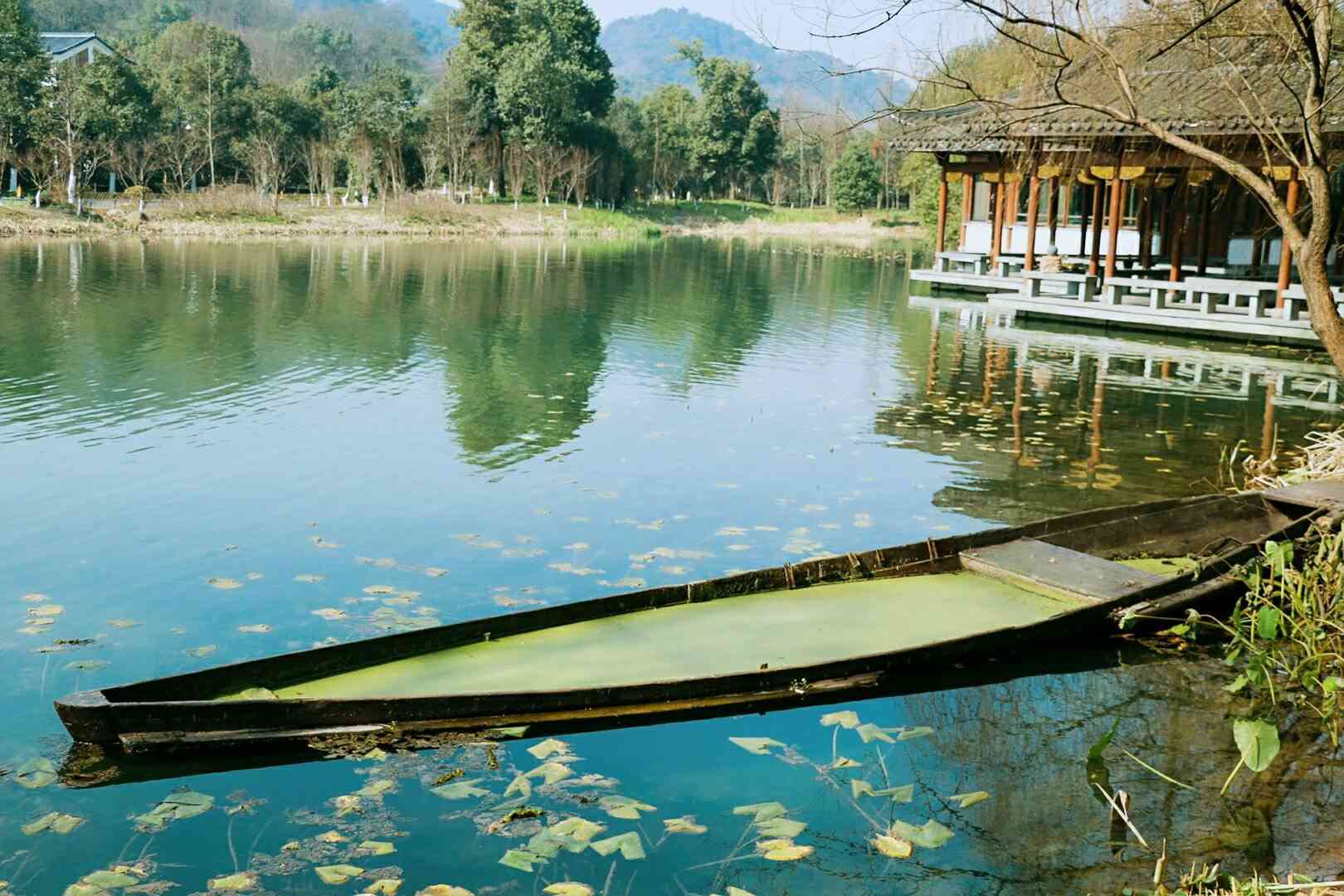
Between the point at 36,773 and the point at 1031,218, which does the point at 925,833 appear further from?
the point at 1031,218

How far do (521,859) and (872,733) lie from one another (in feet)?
6.24

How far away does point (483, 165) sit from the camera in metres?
58.7

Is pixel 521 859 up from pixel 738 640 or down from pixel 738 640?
down

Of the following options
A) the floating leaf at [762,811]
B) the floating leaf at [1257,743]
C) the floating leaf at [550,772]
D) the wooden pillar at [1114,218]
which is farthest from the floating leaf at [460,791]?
the wooden pillar at [1114,218]

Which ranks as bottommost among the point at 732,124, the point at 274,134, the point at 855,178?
the point at 274,134

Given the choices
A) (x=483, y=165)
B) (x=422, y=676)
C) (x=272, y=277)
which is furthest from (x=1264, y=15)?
(x=483, y=165)

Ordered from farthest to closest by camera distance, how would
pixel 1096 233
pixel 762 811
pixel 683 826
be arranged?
1. pixel 1096 233
2. pixel 762 811
3. pixel 683 826

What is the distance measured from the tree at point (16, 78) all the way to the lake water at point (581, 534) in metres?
22.1

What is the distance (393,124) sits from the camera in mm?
54906

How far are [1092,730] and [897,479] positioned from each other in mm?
5052

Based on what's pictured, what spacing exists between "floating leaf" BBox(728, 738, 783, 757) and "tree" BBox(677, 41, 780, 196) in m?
71.3

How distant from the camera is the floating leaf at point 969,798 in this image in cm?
522

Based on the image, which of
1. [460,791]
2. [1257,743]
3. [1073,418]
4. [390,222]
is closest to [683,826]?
[460,791]

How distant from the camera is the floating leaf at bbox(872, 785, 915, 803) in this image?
17.2ft
